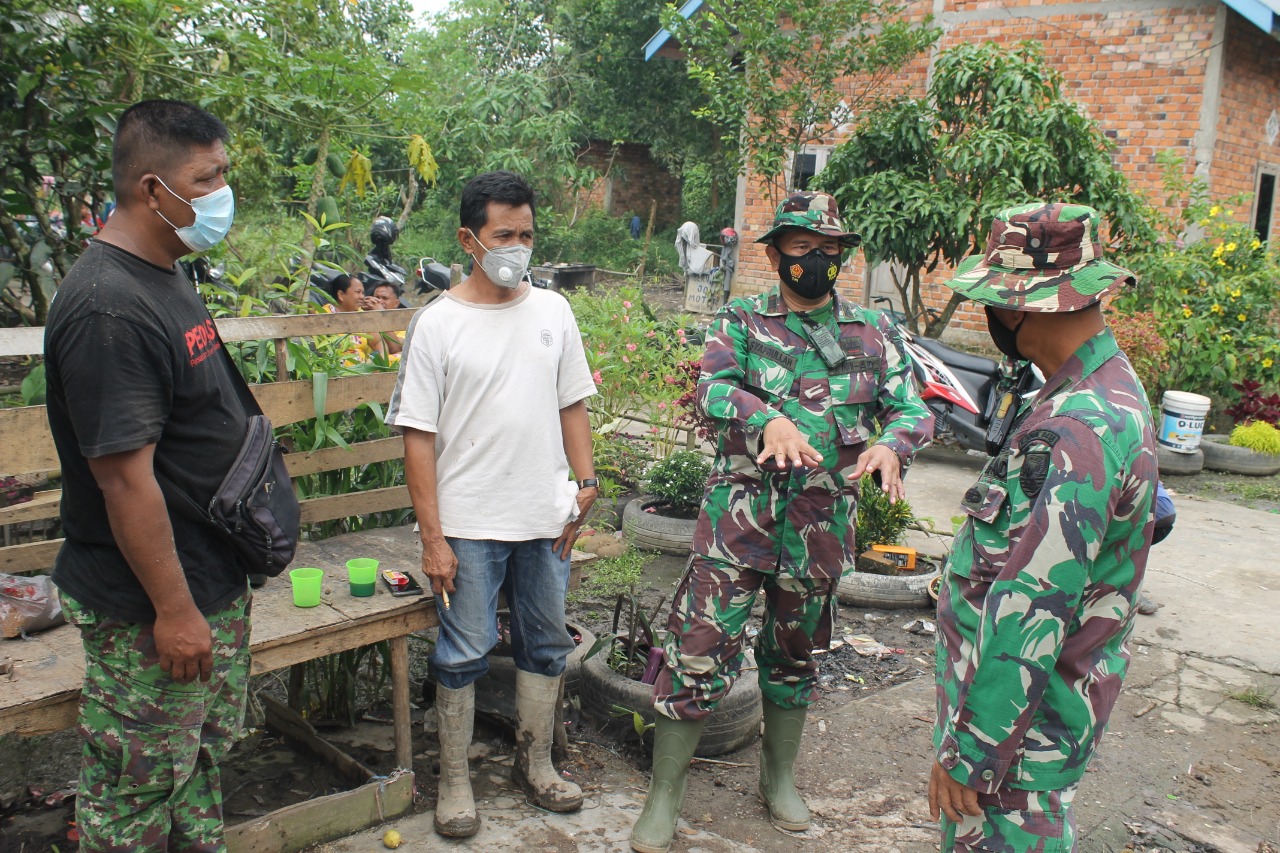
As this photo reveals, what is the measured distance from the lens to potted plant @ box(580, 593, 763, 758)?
355 centimetres

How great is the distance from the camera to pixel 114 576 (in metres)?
2.15

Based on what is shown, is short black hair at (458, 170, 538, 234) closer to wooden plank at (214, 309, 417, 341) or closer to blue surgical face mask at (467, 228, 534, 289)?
blue surgical face mask at (467, 228, 534, 289)

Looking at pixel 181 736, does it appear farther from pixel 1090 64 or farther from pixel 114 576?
pixel 1090 64

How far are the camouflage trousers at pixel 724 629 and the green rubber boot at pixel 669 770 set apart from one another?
0.15 feet

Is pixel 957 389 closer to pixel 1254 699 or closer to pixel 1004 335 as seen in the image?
pixel 1254 699

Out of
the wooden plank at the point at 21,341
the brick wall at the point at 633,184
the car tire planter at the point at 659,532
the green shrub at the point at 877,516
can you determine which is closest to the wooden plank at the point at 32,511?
the wooden plank at the point at 21,341

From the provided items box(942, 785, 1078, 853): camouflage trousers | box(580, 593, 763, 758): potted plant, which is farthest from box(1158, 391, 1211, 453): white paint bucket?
box(942, 785, 1078, 853): camouflage trousers

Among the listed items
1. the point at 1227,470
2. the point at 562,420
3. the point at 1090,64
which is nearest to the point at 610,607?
the point at 562,420

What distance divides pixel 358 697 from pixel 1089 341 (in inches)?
119

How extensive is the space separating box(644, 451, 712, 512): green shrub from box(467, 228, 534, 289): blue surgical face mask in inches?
115

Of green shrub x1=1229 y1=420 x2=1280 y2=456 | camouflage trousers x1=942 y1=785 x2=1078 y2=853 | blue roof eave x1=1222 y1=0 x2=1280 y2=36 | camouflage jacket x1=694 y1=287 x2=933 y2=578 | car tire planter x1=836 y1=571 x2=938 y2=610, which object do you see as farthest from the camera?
blue roof eave x1=1222 y1=0 x2=1280 y2=36

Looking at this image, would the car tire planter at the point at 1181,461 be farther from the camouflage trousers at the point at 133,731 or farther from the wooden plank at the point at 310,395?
the camouflage trousers at the point at 133,731

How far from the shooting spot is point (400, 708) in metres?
3.14

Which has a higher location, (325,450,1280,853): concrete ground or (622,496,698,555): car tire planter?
(622,496,698,555): car tire planter
